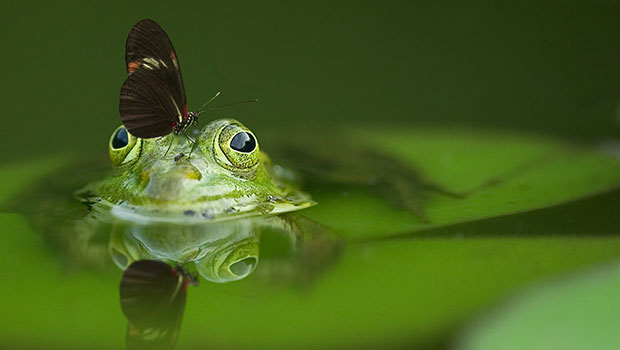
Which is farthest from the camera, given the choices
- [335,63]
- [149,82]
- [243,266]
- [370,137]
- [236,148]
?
[335,63]

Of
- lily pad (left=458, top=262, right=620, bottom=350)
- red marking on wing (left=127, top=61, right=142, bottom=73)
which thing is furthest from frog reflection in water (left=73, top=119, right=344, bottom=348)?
lily pad (left=458, top=262, right=620, bottom=350)

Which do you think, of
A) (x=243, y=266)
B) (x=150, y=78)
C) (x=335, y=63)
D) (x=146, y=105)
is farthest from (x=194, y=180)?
(x=335, y=63)

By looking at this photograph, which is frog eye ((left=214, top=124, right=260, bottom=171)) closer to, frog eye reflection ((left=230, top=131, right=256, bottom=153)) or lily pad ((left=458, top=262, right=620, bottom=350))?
frog eye reflection ((left=230, top=131, right=256, bottom=153))

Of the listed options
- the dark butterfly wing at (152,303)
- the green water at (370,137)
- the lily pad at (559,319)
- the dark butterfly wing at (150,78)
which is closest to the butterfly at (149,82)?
the dark butterfly wing at (150,78)

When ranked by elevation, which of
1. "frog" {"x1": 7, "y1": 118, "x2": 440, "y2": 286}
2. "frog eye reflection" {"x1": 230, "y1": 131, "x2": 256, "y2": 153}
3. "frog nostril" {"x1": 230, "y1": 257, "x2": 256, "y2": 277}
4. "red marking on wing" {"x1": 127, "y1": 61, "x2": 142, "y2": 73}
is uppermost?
"red marking on wing" {"x1": 127, "y1": 61, "x2": 142, "y2": 73}

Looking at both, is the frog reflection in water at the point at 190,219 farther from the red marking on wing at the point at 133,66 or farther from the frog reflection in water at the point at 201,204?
the red marking on wing at the point at 133,66

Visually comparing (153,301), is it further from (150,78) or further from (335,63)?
(335,63)

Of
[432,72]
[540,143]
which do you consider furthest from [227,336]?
[432,72]
